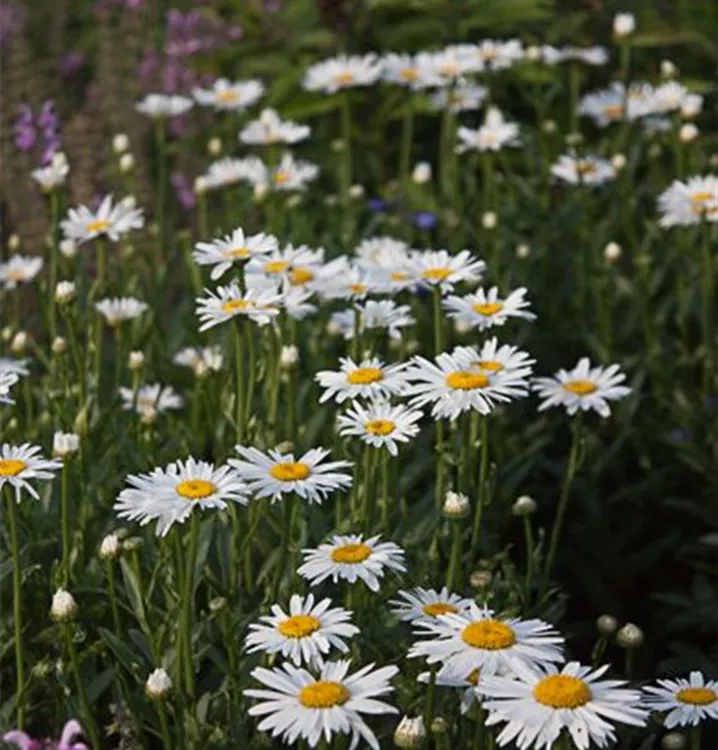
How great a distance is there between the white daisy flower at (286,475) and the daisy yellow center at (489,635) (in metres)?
0.33

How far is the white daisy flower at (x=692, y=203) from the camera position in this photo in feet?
12.2

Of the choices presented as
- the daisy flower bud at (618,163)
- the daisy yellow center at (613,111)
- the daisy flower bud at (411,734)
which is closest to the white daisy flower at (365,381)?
the daisy flower bud at (411,734)

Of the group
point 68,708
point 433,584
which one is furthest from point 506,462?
point 68,708

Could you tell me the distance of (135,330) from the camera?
146 inches

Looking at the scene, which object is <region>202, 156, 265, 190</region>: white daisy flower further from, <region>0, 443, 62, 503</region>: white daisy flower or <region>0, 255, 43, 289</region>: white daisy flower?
<region>0, 443, 62, 503</region>: white daisy flower

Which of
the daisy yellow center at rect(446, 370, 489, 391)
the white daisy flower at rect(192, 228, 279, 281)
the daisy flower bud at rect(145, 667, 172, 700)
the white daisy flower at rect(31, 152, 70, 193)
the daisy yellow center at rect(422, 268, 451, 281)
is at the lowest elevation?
the daisy flower bud at rect(145, 667, 172, 700)

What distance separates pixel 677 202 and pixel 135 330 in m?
1.20

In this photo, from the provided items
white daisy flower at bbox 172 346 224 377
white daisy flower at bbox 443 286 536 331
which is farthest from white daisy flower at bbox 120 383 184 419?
white daisy flower at bbox 443 286 536 331

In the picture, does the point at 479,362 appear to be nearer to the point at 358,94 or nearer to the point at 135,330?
the point at 135,330

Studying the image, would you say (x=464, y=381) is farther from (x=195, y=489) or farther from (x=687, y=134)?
(x=687, y=134)

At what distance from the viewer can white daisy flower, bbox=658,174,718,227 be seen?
3.73 meters

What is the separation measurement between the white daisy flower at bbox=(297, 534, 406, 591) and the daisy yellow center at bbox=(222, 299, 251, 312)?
0.47m

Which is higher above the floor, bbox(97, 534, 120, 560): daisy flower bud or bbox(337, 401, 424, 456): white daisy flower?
bbox(337, 401, 424, 456): white daisy flower

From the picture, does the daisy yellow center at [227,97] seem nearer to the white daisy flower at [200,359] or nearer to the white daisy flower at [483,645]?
the white daisy flower at [200,359]
